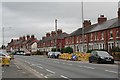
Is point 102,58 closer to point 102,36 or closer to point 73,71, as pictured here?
point 73,71

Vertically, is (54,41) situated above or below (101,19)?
below

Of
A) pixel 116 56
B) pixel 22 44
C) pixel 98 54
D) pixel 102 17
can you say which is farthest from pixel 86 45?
pixel 22 44

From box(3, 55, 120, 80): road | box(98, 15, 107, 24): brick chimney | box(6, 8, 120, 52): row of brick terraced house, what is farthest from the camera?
box(98, 15, 107, 24): brick chimney

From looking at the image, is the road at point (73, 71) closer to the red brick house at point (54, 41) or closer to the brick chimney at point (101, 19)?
the brick chimney at point (101, 19)

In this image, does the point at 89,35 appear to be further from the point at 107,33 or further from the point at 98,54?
the point at 98,54

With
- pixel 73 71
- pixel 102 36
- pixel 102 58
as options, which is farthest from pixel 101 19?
pixel 73 71

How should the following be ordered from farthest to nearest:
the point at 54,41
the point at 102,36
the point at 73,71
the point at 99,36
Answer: the point at 54,41
the point at 99,36
the point at 102,36
the point at 73,71

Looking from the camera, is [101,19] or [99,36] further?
[101,19]

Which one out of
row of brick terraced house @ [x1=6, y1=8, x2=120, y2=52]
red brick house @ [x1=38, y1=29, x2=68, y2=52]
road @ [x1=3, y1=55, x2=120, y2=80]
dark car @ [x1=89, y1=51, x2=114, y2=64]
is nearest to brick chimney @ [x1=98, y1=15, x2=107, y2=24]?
row of brick terraced house @ [x1=6, y1=8, x2=120, y2=52]

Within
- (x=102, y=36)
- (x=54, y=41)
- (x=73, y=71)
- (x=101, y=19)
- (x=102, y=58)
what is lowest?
(x=73, y=71)

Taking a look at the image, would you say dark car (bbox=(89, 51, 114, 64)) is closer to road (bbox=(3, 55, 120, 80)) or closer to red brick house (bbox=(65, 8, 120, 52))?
road (bbox=(3, 55, 120, 80))

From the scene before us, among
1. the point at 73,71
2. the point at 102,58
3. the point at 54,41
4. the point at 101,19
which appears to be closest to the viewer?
the point at 73,71

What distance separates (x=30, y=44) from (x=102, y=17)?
275 ft

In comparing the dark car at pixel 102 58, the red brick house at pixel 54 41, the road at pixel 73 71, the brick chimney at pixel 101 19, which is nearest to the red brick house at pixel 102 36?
the brick chimney at pixel 101 19
